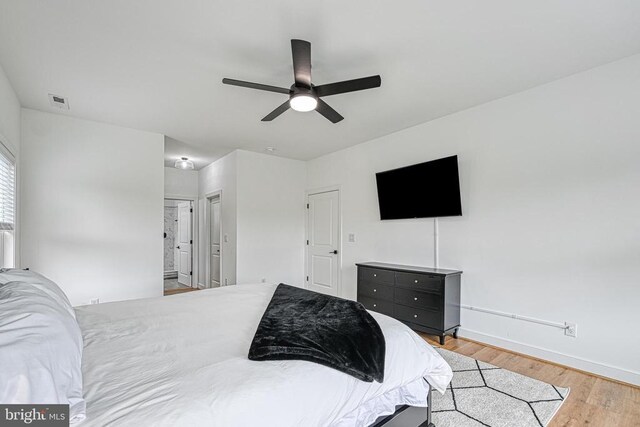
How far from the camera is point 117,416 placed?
35.5 inches

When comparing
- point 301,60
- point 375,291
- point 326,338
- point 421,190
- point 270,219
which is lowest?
point 375,291

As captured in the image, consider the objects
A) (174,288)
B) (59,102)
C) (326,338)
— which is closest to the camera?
(326,338)

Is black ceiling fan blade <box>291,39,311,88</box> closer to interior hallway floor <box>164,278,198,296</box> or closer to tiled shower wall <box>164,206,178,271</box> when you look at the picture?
interior hallway floor <box>164,278,198,296</box>

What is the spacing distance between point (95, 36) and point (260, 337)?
2428mm

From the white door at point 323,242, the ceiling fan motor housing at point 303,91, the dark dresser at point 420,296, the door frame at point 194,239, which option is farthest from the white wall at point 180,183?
the ceiling fan motor housing at point 303,91

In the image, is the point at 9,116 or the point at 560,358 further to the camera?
the point at 9,116

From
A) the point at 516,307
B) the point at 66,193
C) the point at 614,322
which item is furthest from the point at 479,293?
the point at 66,193

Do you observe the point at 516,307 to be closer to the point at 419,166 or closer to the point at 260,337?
the point at 419,166

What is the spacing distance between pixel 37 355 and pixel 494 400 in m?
2.59

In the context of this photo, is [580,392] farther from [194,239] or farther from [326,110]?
[194,239]

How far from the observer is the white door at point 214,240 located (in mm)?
5882

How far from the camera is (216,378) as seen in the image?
1127 mm

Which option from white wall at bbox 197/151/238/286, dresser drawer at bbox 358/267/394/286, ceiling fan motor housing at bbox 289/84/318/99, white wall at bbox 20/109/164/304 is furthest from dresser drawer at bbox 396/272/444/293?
white wall at bbox 20/109/164/304

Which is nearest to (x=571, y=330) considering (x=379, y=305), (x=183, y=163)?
(x=379, y=305)
